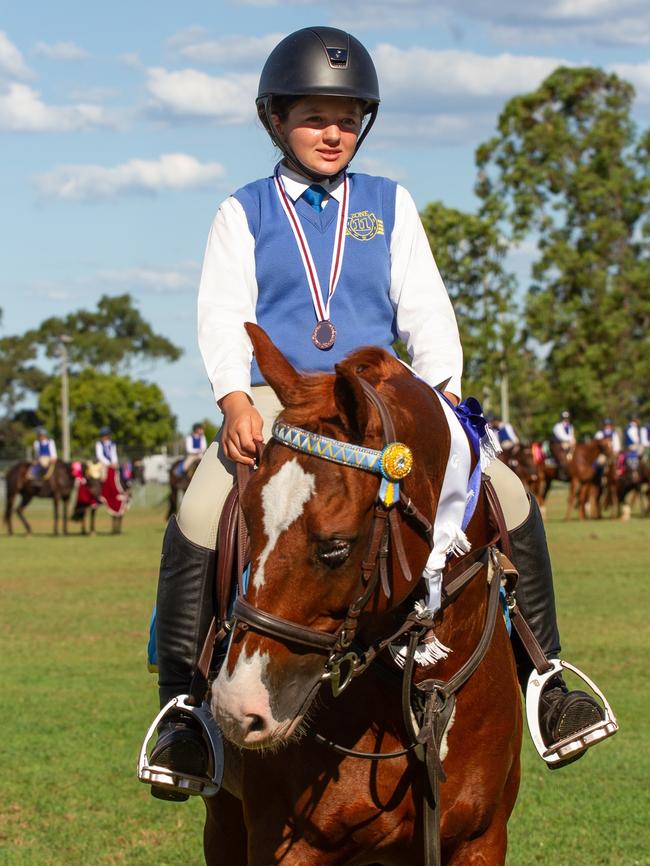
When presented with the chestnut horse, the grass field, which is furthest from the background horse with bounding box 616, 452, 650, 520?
the chestnut horse

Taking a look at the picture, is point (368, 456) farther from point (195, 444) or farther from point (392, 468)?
point (195, 444)

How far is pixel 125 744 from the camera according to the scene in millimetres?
9844

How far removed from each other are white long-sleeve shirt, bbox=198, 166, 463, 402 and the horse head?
0.80 m

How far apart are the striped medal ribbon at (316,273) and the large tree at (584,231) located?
171 ft

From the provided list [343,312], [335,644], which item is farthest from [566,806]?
[335,644]

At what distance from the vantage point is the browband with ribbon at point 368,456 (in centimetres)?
344

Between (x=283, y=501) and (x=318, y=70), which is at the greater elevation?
(x=318, y=70)

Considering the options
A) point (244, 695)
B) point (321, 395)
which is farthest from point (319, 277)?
point (244, 695)

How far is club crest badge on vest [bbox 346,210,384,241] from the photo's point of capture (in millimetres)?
4613

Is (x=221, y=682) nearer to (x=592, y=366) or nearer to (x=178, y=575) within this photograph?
(x=178, y=575)

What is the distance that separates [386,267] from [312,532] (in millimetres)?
1507

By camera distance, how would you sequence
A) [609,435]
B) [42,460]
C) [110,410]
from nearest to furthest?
[42,460], [609,435], [110,410]

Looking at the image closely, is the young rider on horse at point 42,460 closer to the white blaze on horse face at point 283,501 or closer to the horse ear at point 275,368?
the horse ear at point 275,368

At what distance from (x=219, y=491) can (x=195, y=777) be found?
3.08 feet
